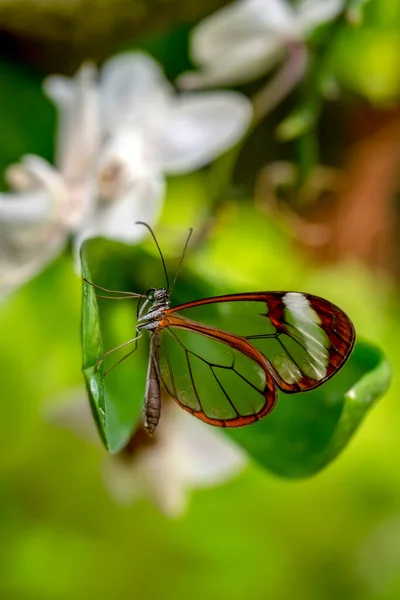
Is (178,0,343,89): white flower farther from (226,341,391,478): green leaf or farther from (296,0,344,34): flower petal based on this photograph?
(226,341,391,478): green leaf

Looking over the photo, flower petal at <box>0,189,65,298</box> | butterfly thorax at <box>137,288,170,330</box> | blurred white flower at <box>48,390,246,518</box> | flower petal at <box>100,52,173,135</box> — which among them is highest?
flower petal at <box>100,52,173,135</box>

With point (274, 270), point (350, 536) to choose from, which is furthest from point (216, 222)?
point (350, 536)

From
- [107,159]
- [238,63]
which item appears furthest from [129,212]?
[238,63]

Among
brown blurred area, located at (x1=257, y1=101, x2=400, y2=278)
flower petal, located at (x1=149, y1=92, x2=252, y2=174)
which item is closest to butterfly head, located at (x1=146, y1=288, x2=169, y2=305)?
flower petal, located at (x1=149, y1=92, x2=252, y2=174)

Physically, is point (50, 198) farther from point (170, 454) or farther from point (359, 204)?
point (359, 204)

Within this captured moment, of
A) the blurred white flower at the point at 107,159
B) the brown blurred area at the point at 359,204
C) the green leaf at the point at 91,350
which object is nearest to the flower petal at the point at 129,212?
the blurred white flower at the point at 107,159

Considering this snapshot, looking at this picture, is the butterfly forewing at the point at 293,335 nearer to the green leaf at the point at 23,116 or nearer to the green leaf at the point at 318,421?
the green leaf at the point at 318,421
